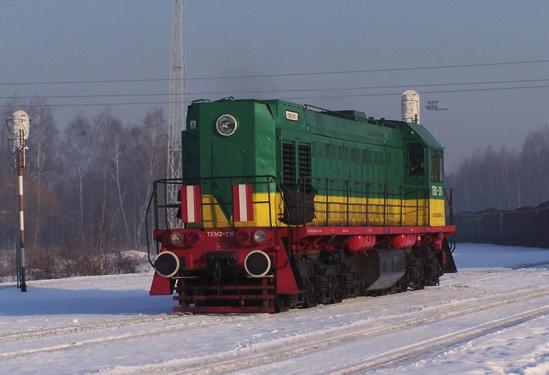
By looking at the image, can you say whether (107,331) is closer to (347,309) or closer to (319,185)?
(347,309)

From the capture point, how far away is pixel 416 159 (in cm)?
2044

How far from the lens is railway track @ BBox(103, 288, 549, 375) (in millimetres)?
8953

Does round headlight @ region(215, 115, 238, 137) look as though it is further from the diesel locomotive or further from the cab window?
the cab window

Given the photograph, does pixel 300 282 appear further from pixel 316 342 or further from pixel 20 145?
pixel 20 145

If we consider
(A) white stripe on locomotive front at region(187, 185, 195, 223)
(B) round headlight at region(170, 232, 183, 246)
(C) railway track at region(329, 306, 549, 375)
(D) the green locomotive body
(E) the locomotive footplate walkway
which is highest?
(D) the green locomotive body

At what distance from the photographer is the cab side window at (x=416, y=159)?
20.4m

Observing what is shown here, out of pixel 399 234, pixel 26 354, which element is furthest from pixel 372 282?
pixel 26 354

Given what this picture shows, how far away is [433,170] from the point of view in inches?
813

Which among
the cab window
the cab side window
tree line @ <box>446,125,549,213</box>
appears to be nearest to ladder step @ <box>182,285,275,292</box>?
the cab side window

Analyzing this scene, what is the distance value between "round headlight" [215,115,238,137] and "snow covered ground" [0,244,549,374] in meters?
3.00


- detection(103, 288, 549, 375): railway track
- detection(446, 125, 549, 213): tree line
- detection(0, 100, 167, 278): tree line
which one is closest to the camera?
detection(103, 288, 549, 375): railway track

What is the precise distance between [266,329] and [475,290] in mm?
8387

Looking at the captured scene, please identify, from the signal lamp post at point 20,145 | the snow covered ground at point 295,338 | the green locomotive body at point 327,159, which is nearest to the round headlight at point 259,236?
the green locomotive body at point 327,159

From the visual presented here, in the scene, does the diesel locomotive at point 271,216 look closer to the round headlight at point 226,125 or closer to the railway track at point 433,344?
the round headlight at point 226,125
